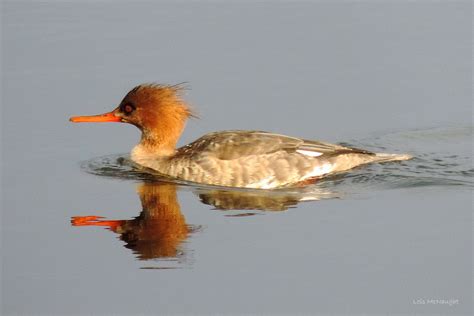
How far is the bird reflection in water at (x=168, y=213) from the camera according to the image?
11680 mm

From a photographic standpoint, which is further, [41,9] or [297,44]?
[41,9]

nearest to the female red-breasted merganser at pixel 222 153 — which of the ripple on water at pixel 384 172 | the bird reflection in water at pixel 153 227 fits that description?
the ripple on water at pixel 384 172

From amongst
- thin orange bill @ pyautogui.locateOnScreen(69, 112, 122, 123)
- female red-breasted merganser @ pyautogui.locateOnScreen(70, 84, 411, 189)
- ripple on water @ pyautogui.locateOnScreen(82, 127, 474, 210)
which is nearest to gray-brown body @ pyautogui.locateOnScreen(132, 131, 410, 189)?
female red-breasted merganser @ pyautogui.locateOnScreen(70, 84, 411, 189)

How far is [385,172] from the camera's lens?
46.0 ft

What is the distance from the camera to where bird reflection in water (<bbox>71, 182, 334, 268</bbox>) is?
11.7 m

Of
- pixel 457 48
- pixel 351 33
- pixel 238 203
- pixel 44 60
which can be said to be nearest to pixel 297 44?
pixel 351 33

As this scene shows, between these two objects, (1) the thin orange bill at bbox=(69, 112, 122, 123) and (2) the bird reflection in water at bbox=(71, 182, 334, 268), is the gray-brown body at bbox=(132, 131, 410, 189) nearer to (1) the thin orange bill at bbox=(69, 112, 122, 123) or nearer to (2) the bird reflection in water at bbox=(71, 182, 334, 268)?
(2) the bird reflection in water at bbox=(71, 182, 334, 268)

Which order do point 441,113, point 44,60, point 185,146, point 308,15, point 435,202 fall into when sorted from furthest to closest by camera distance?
point 308,15 < point 44,60 < point 441,113 < point 185,146 < point 435,202

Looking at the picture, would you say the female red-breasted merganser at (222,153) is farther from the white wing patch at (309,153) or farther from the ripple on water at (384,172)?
the ripple on water at (384,172)

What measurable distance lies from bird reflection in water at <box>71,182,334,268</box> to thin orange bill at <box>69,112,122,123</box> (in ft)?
3.58

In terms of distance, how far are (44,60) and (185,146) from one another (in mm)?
4078

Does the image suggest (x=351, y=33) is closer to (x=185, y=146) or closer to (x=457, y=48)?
(x=457, y=48)

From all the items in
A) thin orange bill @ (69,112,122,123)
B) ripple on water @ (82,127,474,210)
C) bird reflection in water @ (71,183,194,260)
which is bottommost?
bird reflection in water @ (71,183,194,260)

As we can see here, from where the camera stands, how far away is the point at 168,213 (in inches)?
500
